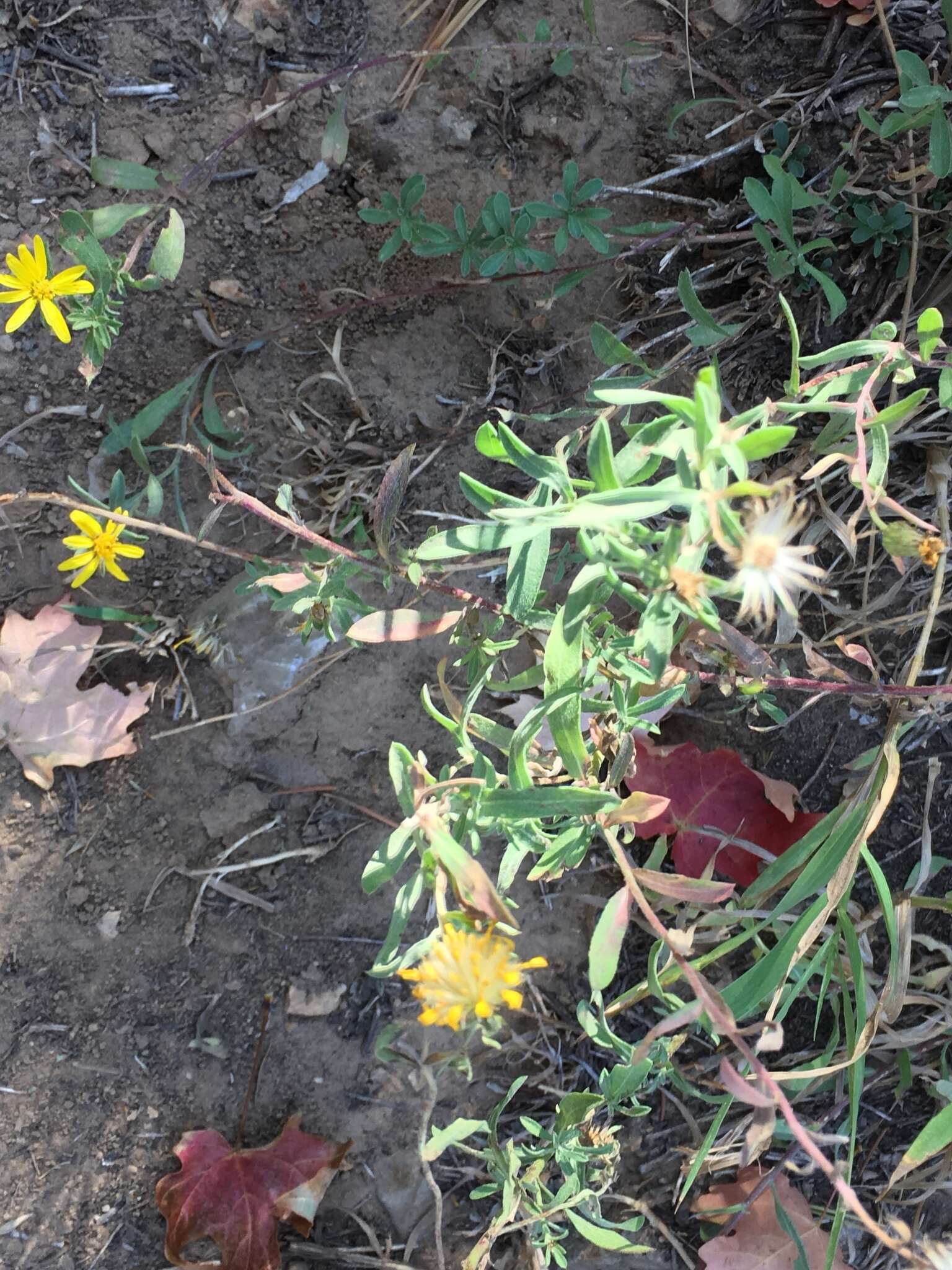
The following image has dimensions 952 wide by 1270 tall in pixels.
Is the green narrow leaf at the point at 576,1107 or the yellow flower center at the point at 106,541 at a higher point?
the yellow flower center at the point at 106,541

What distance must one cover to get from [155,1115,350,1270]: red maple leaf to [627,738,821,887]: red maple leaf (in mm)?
1180

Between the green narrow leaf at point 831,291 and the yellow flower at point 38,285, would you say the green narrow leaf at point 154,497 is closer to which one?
the yellow flower at point 38,285

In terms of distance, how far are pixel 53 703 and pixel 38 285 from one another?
1.03 metres

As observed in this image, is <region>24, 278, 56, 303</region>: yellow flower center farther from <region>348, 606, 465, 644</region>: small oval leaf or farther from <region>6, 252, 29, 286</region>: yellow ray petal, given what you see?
<region>348, 606, 465, 644</region>: small oval leaf

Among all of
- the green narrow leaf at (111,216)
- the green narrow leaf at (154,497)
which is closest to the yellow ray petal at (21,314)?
the green narrow leaf at (111,216)

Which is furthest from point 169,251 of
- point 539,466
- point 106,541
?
point 539,466

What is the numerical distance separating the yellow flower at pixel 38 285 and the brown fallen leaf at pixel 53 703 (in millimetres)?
785

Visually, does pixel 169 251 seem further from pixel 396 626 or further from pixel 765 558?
pixel 765 558

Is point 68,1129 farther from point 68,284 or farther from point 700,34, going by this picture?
point 700,34

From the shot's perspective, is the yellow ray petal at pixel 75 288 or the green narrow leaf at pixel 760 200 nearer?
the yellow ray petal at pixel 75 288

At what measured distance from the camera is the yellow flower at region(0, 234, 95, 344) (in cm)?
184

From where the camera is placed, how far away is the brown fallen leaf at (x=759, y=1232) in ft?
7.57

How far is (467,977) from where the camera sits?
129 centimetres

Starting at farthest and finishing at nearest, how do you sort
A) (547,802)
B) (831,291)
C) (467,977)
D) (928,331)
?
(831,291) → (928,331) → (547,802) → (467,977)
